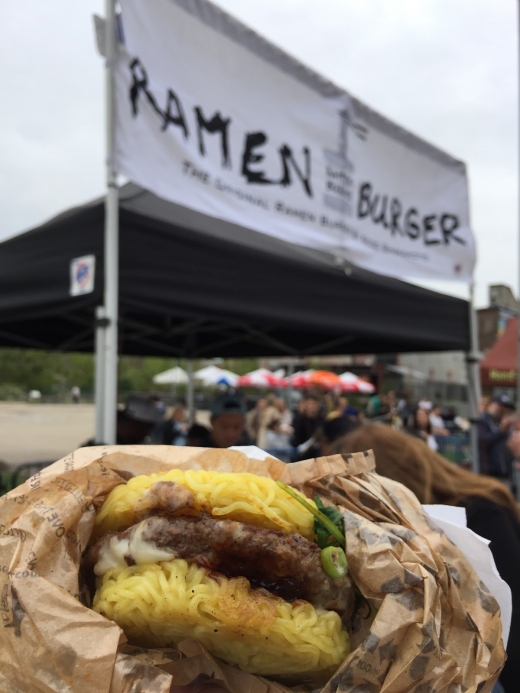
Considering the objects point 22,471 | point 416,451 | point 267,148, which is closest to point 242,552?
point 416,451

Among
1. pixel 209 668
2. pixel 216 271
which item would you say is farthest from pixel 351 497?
pixel 216 271

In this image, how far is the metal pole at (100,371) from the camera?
2.54 m

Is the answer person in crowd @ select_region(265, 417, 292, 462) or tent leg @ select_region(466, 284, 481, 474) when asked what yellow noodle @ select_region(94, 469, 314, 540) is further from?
person in crowd @ select_region(265, 417, 292, 462)

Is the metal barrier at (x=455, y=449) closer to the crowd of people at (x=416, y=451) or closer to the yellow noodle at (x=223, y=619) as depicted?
the crowd of people at (x=416, y=451)

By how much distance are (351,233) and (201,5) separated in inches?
75.5

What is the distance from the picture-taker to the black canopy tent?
108 inches

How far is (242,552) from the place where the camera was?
3.12ft

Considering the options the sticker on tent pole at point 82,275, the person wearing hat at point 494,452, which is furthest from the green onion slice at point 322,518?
the person wearing hat at point 494,452

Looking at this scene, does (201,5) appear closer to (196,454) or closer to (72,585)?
(196,454)

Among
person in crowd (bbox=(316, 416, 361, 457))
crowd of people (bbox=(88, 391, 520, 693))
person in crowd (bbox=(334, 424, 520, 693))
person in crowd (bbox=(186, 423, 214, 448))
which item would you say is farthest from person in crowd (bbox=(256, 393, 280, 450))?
person in crowd (bbox=(334, 424, 520, 693))

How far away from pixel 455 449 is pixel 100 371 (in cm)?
835

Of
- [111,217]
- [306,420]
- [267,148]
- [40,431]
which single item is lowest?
[40,431]

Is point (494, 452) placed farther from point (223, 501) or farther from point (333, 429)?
point (223, 501)

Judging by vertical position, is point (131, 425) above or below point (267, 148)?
below
